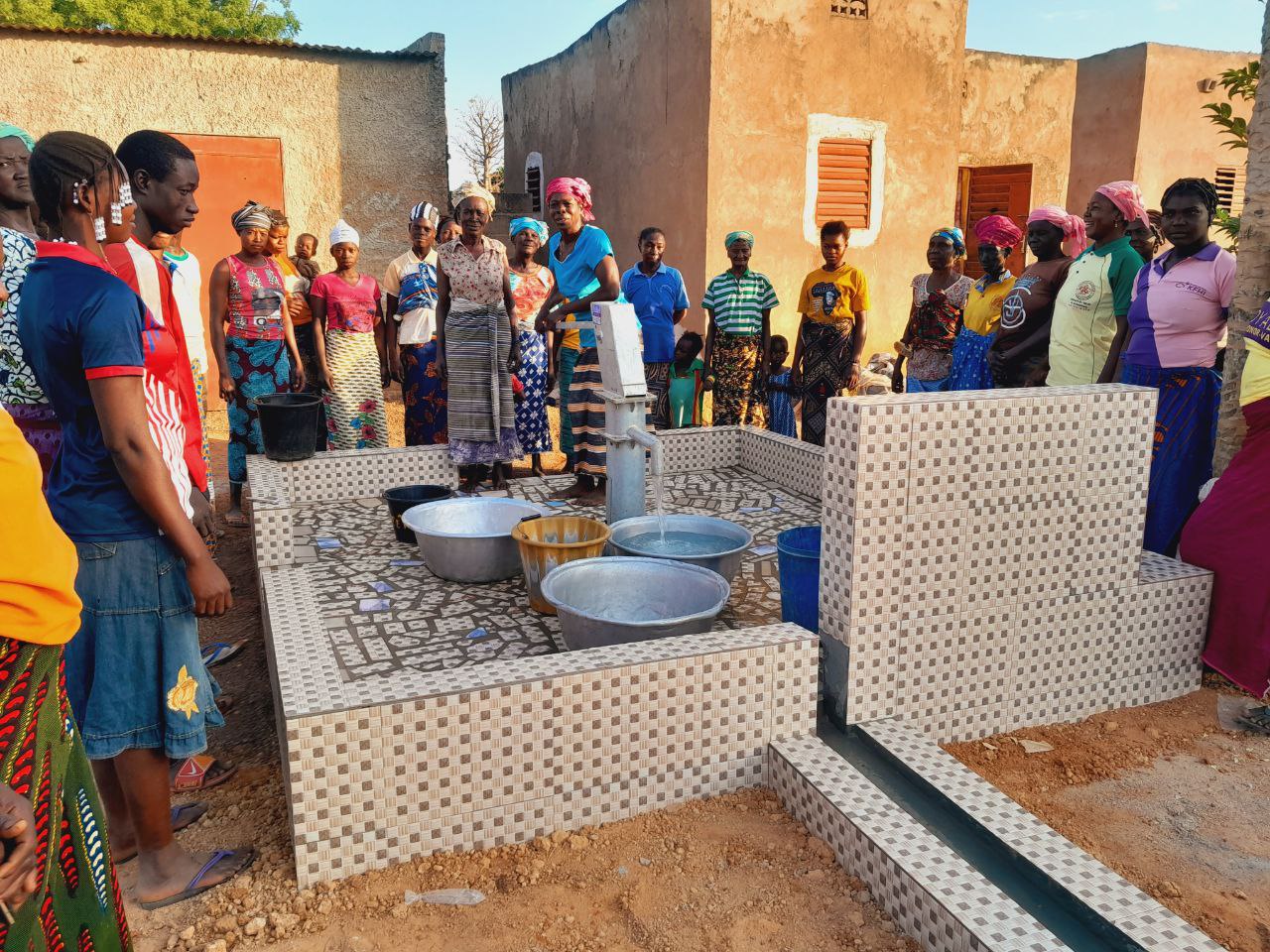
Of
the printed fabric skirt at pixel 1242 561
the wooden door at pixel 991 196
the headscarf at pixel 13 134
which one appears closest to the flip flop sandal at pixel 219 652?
the headscarf at pixel 13 134

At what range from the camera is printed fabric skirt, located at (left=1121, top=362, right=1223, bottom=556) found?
3.65 metres

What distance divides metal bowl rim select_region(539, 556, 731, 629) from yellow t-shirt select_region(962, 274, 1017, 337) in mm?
2737

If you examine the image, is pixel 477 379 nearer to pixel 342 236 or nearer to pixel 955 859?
pixel 342 236

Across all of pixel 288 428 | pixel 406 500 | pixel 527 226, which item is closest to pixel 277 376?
pixel 288 428

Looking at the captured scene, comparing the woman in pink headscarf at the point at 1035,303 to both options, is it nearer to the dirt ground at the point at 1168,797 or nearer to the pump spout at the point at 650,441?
the dirt ground at the point at 1168,797

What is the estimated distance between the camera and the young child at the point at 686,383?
21.9 ft

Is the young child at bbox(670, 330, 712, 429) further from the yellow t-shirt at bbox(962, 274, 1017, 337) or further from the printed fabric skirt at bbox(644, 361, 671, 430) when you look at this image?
the yellow t-shirt at bbox(962, 274, 1017, 337)

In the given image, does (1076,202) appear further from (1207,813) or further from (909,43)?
(1207,813)

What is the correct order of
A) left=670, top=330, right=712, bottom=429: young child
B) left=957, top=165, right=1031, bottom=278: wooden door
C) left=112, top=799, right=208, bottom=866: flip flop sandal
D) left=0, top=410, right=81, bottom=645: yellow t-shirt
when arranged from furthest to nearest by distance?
left=957, top=165, right=1031, bottom=278: wooden door, left=670, top=330, right=712, bottom=429: young child, left=112, top=799, right=208, bottom=866: flip flop sandal, left=0, top=410, right=81, bottom=645: yellow t-shirt

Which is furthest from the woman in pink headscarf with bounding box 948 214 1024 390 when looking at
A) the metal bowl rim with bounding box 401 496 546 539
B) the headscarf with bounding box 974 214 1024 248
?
the metal bowl rim with bounding box 401 496 546 539

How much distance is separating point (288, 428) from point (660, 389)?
9.13 feet

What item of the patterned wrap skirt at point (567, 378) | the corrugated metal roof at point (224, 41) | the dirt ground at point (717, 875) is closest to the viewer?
the dirt ground at point (717, 875)

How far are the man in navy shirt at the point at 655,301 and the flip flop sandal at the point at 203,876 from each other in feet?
14.2

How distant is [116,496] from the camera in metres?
1.95
